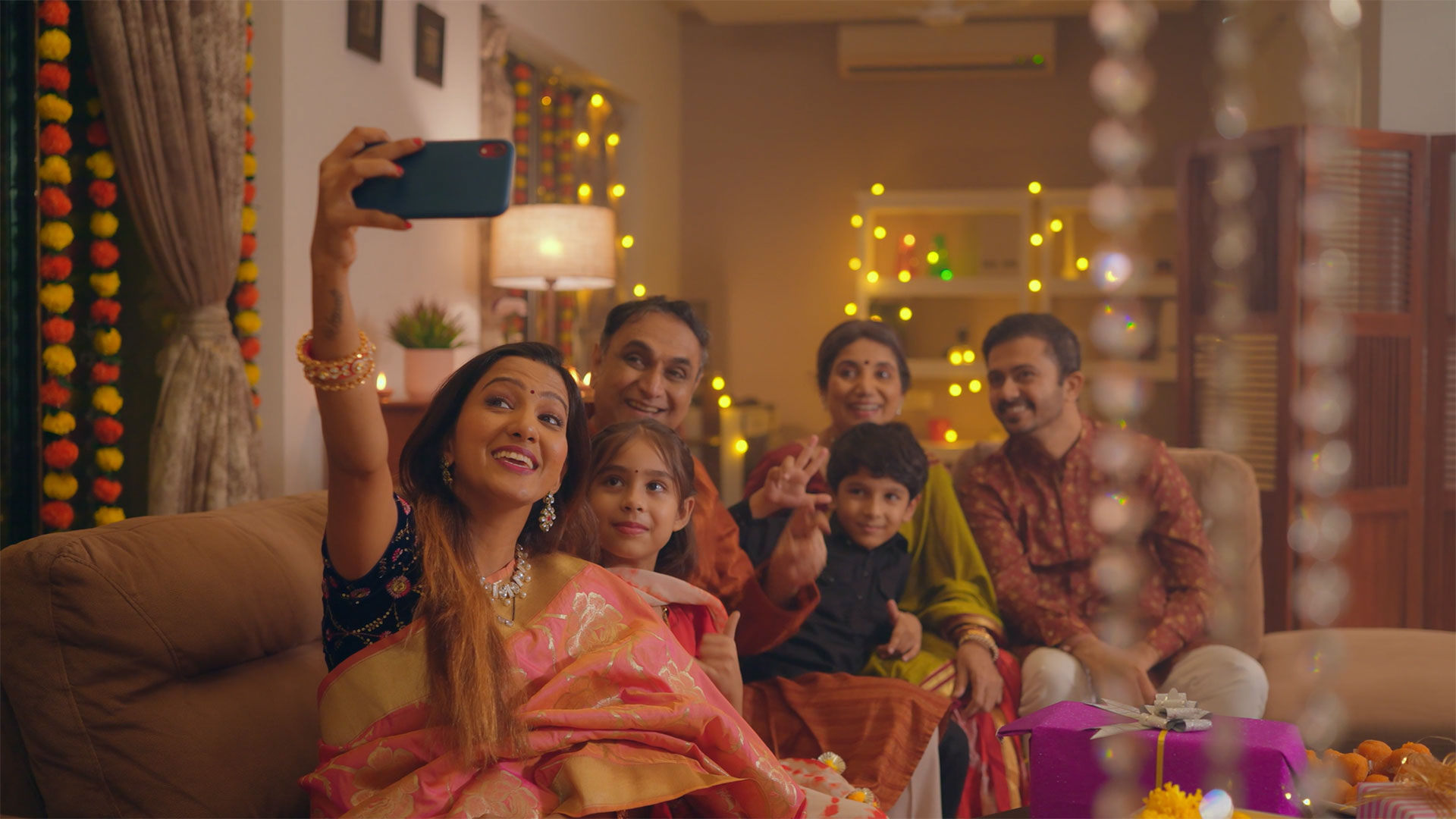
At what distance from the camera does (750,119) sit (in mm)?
5949

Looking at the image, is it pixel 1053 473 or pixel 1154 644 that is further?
pixel 1053 473

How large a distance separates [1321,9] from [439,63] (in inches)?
99.3

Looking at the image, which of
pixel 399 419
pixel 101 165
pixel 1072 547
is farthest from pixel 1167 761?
pixel 101 165

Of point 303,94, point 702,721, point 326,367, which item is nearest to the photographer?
point 326,367

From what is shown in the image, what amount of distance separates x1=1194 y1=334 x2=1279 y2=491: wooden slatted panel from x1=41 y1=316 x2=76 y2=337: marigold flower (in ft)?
10.5

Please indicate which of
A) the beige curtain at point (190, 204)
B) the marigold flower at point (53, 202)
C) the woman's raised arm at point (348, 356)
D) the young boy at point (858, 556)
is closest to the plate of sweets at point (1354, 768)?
the young boy at point (858, 556)

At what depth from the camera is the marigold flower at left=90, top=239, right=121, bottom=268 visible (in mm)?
2248

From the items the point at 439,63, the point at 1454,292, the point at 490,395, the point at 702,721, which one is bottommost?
the point at 702,721

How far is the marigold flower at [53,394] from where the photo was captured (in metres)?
2.18

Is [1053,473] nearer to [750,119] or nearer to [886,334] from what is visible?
[886,334]

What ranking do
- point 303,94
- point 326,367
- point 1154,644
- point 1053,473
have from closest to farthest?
1. point 326,367
2. point 1154,644
3. point 1053,473
4. point 303,94

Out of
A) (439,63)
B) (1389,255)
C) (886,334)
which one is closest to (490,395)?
(886,334)

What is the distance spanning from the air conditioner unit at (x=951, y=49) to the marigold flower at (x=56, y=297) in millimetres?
4223

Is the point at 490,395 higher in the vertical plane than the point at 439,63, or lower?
lower
